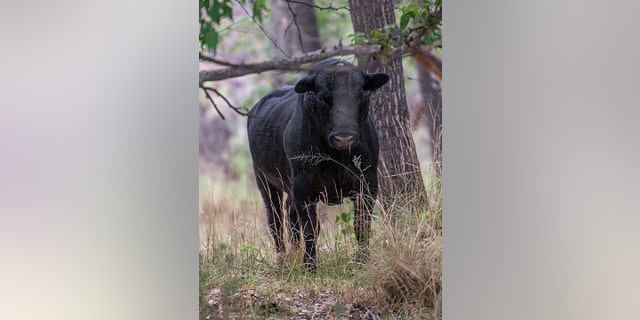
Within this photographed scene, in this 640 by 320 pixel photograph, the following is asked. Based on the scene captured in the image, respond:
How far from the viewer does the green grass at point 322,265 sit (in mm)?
3854

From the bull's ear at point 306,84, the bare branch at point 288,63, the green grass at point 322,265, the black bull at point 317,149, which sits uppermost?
the bare branch at point 288,63

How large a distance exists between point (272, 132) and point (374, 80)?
0.59m

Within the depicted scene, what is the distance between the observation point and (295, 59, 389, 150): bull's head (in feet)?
12.9

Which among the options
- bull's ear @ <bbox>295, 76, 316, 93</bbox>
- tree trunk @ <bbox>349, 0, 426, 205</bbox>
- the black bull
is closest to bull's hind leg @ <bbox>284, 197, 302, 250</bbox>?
the black bull

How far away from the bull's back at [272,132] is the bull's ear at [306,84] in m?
0.04

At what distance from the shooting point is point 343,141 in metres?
3.98
